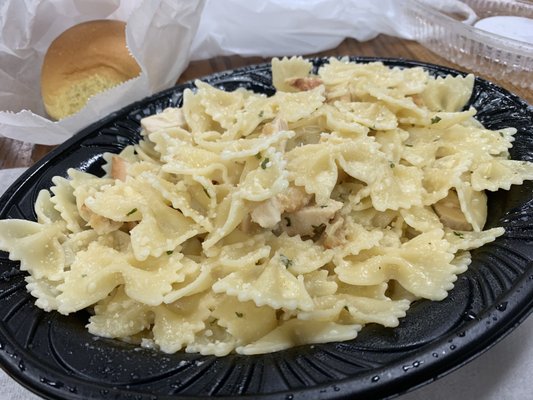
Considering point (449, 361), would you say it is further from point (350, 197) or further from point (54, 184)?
point (54, 184)

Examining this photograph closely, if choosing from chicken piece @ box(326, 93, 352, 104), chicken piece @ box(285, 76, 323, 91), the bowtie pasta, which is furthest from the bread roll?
chicken piece @ box(326, 93, 352, 104)

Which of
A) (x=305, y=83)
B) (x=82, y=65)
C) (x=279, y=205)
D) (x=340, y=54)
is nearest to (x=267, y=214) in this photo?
(x=279, y=205)

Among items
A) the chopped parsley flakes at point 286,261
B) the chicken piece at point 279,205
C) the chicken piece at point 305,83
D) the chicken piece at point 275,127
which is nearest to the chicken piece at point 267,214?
the chicken piece at point 279,205

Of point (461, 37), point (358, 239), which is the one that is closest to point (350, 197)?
point (358, 239)

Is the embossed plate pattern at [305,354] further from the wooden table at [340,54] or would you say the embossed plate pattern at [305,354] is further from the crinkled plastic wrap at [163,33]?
the wooden table at [340,54]

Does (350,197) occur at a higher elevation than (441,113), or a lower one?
lower

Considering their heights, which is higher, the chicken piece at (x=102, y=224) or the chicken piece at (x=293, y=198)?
the chicken piece at (x=293, y=198)
